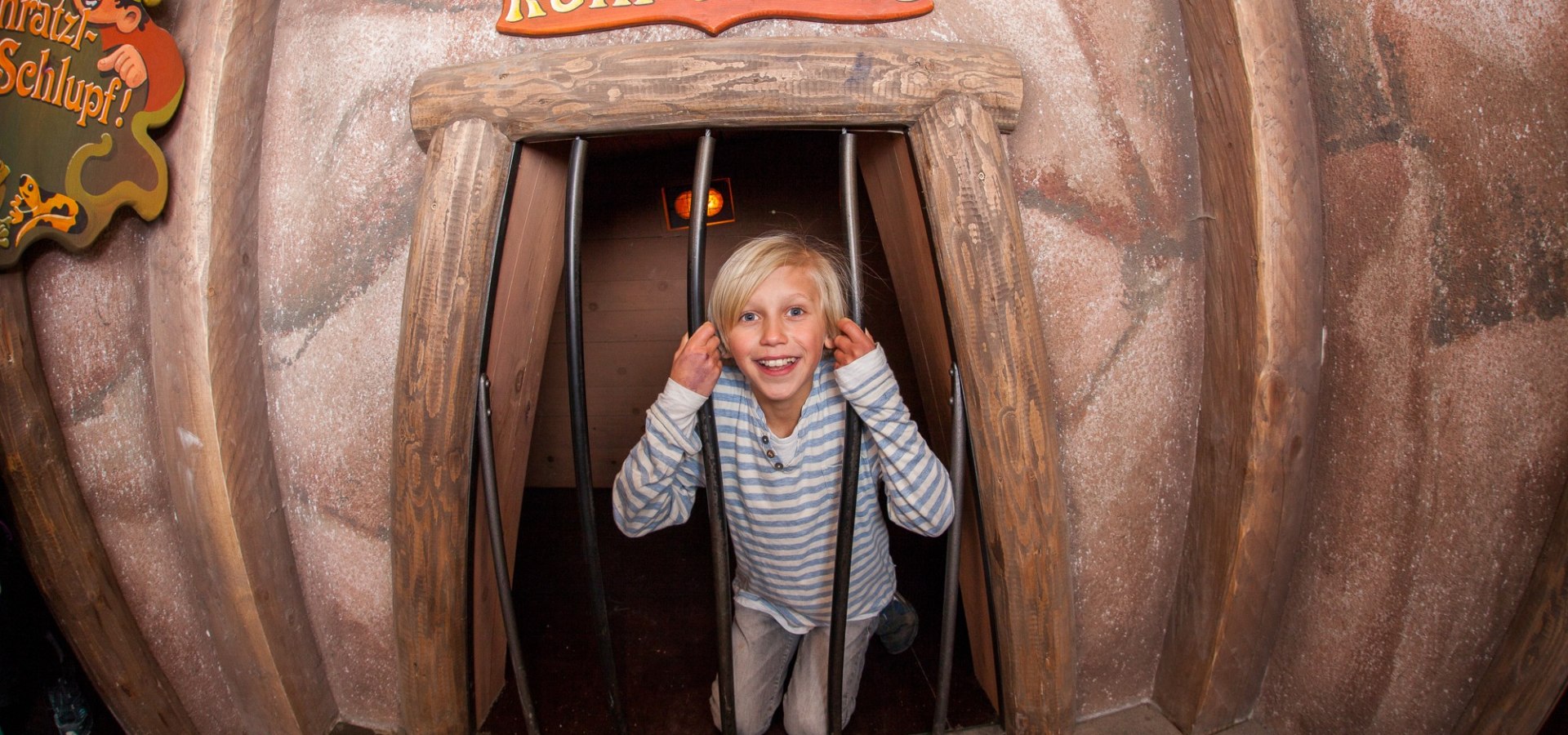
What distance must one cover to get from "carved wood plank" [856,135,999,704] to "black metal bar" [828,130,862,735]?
0.40 ft

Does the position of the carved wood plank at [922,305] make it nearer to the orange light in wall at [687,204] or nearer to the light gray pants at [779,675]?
the light gray pants at [779,675]

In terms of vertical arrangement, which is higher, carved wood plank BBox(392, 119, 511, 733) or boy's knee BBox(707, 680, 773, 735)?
carved wood plank BBox(392, 119, 511, 733)

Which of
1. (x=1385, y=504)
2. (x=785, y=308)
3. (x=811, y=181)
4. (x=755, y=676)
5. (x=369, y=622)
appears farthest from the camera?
(x=811, y=181)

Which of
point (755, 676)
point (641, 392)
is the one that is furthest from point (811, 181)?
point (755, 676)

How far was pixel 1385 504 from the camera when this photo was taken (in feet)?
3.48

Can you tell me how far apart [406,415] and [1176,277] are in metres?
1.27

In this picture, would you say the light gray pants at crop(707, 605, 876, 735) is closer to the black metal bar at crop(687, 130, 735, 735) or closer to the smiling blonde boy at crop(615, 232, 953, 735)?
the smiling blonde boy at crop(615, 232, 953, 735)

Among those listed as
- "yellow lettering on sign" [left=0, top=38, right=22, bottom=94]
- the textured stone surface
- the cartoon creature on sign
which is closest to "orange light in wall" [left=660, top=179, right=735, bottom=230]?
the cartoon creature on sign

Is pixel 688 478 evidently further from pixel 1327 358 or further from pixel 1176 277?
pixel 1327 358

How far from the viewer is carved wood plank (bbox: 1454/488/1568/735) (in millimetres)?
878

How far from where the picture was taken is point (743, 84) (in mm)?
1067

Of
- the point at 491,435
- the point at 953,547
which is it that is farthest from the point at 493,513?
the point at 953,547

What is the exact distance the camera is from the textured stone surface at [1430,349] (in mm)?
917

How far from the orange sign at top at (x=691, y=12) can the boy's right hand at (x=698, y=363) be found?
48cm
